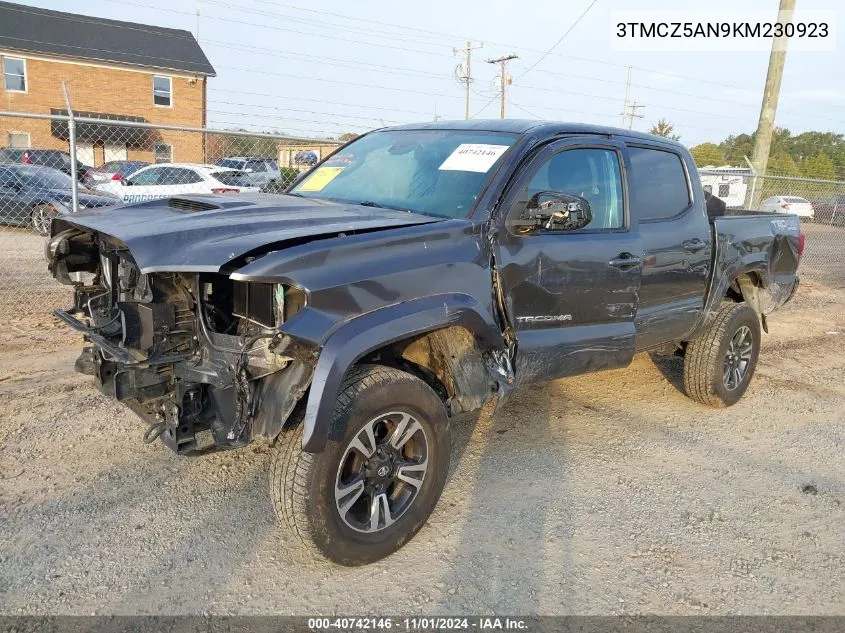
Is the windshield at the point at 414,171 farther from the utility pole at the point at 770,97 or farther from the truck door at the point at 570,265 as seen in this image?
the utility pole at the point at 770,97

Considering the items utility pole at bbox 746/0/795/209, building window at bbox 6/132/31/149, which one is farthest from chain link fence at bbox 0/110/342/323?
building window at bbox 6/132/31/149

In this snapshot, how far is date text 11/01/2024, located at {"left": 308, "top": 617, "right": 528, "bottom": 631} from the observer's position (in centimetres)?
276

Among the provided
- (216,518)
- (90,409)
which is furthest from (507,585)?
(90,409)

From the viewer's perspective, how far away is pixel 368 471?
10.2 ft

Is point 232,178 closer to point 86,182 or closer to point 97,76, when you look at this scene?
point 86,182

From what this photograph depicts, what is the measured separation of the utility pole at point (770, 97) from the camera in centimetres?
1158

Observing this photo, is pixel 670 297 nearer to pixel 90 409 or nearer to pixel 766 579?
pixel 766 579

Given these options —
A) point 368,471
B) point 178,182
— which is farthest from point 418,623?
point 178,182

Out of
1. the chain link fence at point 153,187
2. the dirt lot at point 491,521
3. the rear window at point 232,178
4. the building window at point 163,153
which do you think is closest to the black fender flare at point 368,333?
the dirt lot at point 491,521

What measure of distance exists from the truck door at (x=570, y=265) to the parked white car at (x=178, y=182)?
10279 millimetres

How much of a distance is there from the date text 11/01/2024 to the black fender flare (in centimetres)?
71

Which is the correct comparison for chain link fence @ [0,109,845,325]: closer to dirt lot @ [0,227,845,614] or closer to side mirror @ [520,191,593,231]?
dirt lot @ [0,227,845,614]

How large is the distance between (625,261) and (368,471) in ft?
6.83

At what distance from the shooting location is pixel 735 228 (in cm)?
521
